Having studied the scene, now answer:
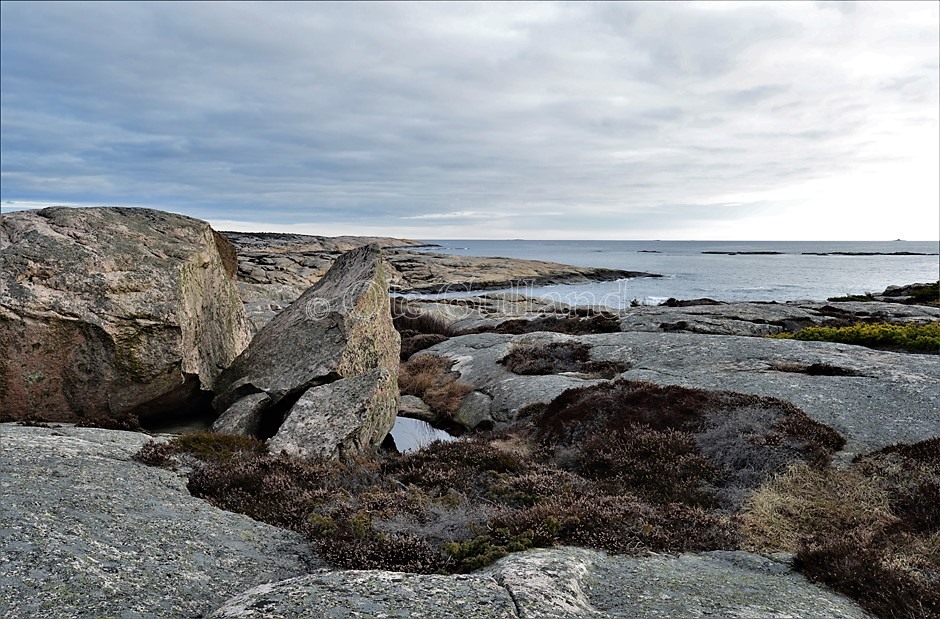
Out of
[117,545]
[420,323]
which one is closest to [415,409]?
[117,545]

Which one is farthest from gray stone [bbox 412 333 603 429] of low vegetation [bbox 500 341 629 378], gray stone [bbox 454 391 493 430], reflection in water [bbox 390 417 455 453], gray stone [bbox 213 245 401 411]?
gray stone [bbox 213 245 401 411]

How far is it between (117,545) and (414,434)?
434 inches

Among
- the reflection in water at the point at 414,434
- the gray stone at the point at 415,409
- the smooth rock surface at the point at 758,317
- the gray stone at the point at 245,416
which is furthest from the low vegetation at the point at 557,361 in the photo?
the gray stone at the point at 245,416

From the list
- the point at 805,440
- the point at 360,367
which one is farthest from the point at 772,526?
the point at 360,367

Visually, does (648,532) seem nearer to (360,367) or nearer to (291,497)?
(291,497)

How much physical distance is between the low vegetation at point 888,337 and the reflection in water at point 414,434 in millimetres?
14926

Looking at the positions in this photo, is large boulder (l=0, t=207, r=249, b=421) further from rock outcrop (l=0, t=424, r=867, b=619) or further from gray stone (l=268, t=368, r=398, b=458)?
rock outcrop (l=0, t=424, r=867, b=619)

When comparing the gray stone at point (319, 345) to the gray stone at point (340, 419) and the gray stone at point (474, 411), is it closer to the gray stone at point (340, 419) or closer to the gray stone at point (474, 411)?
the gray stone at point (340, 419)

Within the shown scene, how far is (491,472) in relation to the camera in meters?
10.3

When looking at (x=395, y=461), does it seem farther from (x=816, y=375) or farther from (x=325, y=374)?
(x=816, y=375)

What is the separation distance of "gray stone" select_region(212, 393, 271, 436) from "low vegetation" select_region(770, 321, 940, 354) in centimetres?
1970

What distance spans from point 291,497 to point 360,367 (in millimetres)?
7058

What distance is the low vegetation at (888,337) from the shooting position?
20.4m

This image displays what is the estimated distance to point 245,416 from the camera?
41.4 ft
